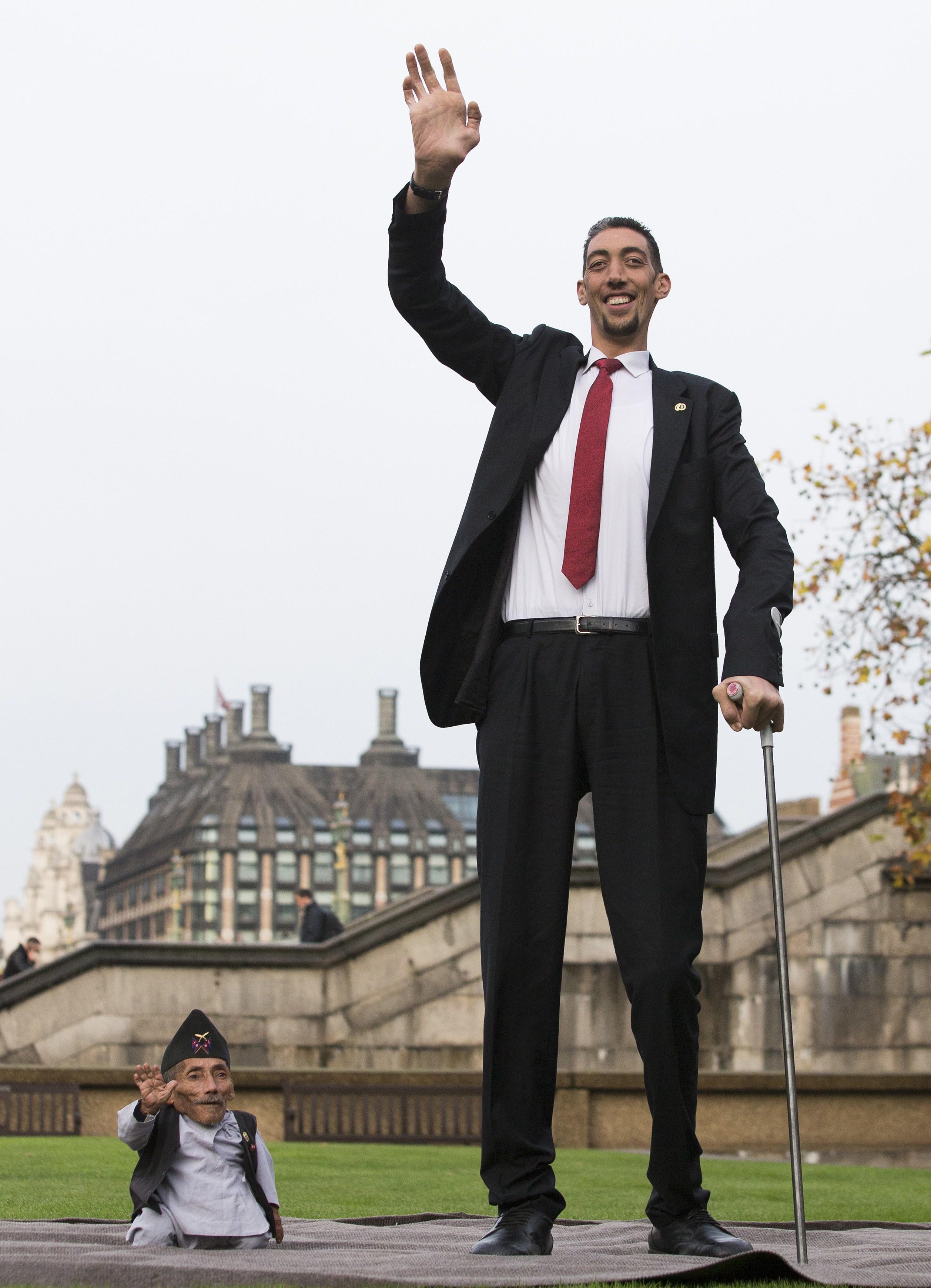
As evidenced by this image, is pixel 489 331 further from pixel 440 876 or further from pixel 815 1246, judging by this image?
pixel 440 876

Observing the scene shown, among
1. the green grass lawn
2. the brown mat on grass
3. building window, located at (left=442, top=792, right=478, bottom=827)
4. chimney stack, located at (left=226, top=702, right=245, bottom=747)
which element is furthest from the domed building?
the brown mat on grass

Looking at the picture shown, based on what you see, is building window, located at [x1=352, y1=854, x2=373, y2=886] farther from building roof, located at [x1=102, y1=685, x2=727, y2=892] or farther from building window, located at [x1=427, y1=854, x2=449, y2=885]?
building window, located at [x1=427, y1=854, x2=449, y2=885]

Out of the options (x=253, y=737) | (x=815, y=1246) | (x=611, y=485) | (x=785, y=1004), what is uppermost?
(x=253, y=737)

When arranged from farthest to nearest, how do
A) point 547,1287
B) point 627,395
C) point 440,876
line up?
point 440,876 → point 627,395 → point 547,1287

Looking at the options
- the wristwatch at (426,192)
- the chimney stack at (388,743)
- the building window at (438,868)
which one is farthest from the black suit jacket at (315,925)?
the chimney stack at (388,743)

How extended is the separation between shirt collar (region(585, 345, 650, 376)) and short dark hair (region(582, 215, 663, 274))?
0.22 meters

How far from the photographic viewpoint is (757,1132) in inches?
522

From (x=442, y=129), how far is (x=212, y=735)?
502ft

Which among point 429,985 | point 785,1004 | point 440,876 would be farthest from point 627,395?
point 440,876

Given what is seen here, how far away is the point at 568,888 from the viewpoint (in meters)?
4.60

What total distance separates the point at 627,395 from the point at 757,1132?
30.8 feet

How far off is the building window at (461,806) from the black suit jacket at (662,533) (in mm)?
134963

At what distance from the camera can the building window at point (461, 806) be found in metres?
141

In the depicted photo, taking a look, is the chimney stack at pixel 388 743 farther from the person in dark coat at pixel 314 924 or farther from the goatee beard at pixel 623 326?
the goatee beard at pixel 623 326
